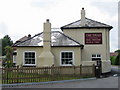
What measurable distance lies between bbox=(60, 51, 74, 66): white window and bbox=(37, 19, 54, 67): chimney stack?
Result: 175cm

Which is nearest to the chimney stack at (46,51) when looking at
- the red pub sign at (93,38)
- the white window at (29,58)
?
the white window at (29,58)

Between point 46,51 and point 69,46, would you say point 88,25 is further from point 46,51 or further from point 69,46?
point 46,51

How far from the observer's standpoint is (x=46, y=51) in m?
23.5

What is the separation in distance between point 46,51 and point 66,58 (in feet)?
8.01

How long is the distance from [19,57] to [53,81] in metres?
8.84

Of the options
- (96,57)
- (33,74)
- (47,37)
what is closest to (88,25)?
(96,57)

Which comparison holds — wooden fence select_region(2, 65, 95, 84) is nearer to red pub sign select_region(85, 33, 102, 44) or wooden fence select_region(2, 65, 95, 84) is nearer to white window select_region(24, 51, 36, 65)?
white window select_region(24, 51, 36, 65)

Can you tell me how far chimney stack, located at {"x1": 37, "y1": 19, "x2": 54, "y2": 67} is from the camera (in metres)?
23.0

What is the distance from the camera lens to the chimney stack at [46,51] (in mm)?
22984

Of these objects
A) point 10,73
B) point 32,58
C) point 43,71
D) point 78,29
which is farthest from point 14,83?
point 78,29

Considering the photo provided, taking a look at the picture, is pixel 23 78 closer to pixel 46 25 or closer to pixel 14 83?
pixel 14 83

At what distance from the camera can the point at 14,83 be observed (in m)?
15.4

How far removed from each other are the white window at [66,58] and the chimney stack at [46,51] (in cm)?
175

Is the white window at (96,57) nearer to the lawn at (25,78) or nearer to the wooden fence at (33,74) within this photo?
the wooden fence at (33,74)
